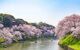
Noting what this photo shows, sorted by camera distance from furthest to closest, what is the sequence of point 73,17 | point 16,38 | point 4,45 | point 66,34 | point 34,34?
point 34,34 → point 16,38 → point 73,17 → point 66,34 → point 4,45

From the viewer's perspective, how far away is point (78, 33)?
41.6 m

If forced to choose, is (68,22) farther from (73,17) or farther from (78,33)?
(78,33)

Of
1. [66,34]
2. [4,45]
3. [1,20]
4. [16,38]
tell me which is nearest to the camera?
[4,45]

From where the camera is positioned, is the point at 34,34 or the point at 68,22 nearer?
the point at 68,22

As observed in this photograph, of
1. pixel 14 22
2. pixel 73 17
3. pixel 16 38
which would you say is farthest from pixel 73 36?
pixel 14 22

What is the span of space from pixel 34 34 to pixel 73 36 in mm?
37385

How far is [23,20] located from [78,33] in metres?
53.3

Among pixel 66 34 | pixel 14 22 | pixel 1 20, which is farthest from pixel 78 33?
pixel 14 22

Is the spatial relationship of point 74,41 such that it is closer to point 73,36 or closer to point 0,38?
point 73,36

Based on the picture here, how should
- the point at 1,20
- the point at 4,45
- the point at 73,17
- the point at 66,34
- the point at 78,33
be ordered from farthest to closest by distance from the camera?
1. the point at 1,20
2. the point at 73,17
3. the point at 66,34
4. the point at 4,45
5. the point at 78,33

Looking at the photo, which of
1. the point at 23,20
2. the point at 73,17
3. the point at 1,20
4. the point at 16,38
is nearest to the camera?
the point at 73,17

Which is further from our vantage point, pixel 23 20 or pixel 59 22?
pixel 23 20

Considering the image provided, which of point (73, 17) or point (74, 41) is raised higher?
point (73, 17)

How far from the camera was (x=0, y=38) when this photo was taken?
47.3 meters
